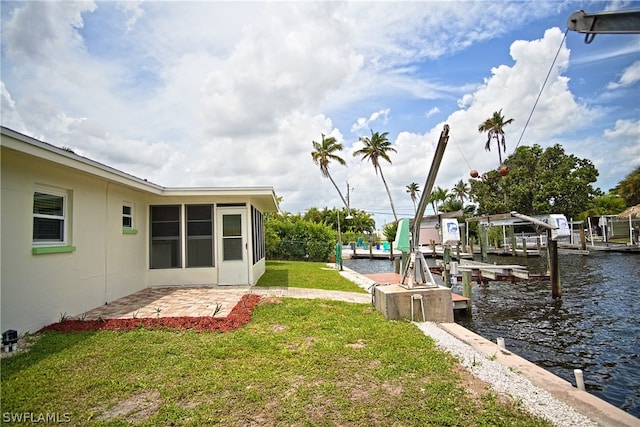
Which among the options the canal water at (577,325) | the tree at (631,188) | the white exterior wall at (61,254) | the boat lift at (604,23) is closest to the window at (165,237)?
the white exterior wall at (61,254)

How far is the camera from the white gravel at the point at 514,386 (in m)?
3.17

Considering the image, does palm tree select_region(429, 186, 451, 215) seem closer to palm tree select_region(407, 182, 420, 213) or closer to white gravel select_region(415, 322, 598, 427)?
palm tree select_region(407, 182, 420, 213)

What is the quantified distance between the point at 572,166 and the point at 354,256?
74.6 ft

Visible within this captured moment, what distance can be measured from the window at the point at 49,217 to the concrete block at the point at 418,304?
20.4 ft

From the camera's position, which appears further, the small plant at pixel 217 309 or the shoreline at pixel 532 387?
the small plant at pixel 217 309

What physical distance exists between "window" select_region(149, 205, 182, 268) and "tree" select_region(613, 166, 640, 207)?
42.3 meters

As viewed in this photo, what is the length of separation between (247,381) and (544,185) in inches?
1436

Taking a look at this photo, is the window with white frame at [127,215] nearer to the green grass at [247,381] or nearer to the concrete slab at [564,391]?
the green grass at [247,381]

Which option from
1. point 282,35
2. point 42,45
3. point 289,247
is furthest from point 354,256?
point 42,45

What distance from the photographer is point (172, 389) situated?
11.9 ft

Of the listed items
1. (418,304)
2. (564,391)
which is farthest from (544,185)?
(564,391)

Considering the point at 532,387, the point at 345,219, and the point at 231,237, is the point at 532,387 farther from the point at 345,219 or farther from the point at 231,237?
the point at 345,219

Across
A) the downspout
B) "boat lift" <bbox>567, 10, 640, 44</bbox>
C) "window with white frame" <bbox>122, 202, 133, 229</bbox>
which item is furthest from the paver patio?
"boat lift" <bbox>567, 10, 640, 44</bbox>

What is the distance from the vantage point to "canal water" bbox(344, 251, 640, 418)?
19.0ft
